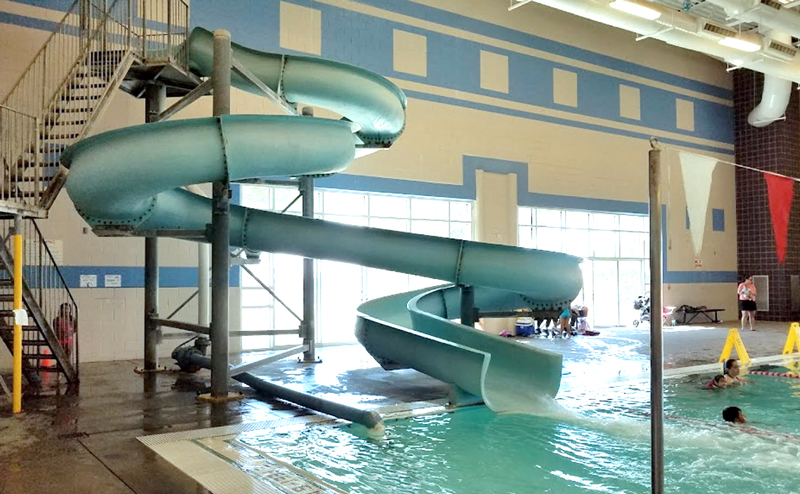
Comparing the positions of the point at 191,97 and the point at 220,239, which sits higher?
the point at 191,97

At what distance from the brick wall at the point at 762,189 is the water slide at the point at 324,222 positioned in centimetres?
1714

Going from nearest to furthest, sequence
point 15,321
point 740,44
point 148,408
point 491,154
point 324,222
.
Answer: point 15,321, point 148,408, point 324,222, point 740,44, point 491,154

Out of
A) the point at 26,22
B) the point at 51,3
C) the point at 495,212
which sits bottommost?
the point at 495,212

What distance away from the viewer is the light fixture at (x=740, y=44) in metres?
16.5

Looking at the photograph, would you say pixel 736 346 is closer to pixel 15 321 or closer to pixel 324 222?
pixel 324 222

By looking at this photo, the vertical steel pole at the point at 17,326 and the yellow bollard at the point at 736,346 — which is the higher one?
the vertical steel pole at the point at 17,326

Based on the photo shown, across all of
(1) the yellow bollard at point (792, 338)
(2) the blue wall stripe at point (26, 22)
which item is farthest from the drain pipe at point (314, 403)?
(1) the yellow bollard at point (792, 338)

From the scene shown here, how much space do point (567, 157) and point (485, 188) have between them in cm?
330

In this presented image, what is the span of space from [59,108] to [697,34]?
1366 cm

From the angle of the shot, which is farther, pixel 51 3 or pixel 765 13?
pixel 765 13

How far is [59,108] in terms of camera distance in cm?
939

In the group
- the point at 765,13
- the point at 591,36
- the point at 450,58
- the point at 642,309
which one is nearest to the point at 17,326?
the point at 450,58

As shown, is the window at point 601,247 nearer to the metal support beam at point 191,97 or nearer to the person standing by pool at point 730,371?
the person standing by pool at point 730,371

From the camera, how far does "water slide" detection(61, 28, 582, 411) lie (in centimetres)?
688
